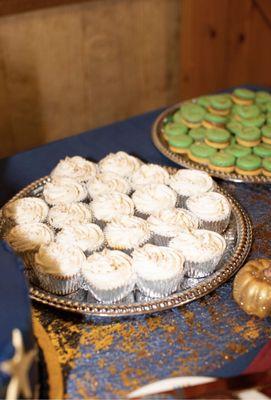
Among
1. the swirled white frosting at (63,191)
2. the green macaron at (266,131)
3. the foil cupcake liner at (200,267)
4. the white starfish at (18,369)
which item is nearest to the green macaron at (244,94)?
the green macaron at (266,131)

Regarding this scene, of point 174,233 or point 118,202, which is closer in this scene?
point 174,233

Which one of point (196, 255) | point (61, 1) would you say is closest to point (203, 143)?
point (196, 255)

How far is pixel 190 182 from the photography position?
1.33 metres

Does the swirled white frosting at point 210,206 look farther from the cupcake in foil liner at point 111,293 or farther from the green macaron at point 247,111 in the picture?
the green macaron at point 247,111

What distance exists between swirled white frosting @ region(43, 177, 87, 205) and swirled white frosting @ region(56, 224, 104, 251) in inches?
5.2

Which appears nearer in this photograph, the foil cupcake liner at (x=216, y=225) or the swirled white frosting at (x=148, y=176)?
the foil cupcake liner at (x=216, y=225)

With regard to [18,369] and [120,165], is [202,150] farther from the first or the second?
[18,369]

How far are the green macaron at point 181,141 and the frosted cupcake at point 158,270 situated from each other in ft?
1.97

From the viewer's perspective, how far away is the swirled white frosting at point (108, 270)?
101 cm

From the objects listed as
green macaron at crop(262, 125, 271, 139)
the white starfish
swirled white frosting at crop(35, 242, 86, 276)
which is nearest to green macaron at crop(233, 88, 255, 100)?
green macaron at crop(262, 125, 271, 139)

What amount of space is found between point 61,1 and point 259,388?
2.00 meters

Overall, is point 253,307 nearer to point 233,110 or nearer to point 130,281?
point 130,281

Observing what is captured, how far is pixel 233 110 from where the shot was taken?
1.81 m

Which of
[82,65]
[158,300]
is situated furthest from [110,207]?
[82,65]
